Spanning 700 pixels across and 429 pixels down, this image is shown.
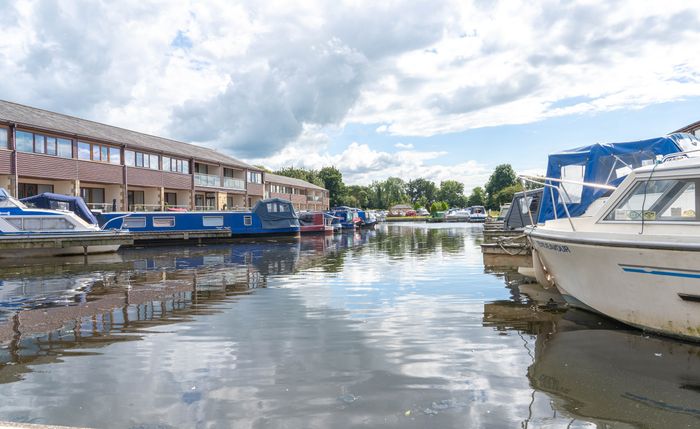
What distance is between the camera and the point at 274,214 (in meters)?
35.2

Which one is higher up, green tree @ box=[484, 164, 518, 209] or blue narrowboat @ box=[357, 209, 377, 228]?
green tree @ box=[484, 164, 518, 209]

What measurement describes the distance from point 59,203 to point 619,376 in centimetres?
2735

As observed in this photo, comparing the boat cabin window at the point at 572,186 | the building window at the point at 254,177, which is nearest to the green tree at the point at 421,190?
the building window at the point at 254,177

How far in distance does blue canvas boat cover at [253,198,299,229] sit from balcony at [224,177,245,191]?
1612 centimetres

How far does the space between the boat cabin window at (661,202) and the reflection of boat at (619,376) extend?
192cm

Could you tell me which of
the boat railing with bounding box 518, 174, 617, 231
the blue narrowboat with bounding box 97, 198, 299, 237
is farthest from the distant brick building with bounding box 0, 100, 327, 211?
the boat railing with bounding box 518, 174, 617, 231

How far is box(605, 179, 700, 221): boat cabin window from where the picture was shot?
7398mm

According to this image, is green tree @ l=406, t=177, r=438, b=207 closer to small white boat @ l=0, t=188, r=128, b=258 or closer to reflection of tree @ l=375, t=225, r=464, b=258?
reflection of tree @ l=375, t=225, r=464, b=258

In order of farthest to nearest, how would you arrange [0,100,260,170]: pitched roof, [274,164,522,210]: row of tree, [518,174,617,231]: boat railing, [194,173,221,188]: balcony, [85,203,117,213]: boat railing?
[274,164,522,210]: row of tree, [194,173,221,188]: balcony, [85,203,117,213]: boat railing, [0,100,260,170]: pitched roof, [518,174,617,231]: boat railing

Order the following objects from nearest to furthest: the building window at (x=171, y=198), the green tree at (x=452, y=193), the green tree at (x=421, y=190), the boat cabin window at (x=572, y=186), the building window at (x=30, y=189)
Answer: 1. the boat cabin window at (x=572, y=186)
2. the building window at (x=30, y=189)
3. the building window at (x=171, y=198)
4. the green tree at (x=452, y=193)
5. the green tree at (x=421, y=190)

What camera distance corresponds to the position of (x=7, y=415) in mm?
4781

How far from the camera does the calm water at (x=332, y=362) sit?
16.0 feet

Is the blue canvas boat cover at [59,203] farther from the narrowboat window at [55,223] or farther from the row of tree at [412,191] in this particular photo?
the row of tree at [412,191]

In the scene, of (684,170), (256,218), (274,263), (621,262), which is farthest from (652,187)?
(256,218)
